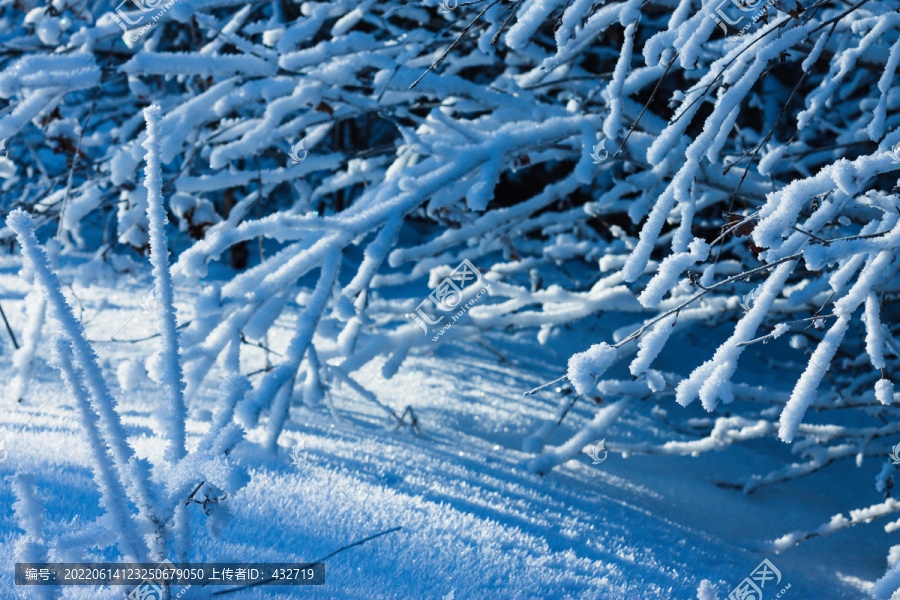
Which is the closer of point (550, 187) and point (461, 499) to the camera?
point (461, 499)

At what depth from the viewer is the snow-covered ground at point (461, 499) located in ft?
4.45

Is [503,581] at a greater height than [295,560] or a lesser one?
lesser

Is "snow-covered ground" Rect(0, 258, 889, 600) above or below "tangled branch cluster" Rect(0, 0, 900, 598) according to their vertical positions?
below

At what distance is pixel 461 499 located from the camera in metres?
1.82

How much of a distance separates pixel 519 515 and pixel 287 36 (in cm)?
182

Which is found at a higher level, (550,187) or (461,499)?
(550,187)

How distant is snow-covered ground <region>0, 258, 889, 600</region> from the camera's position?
136 centimetres

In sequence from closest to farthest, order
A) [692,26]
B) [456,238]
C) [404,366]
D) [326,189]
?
[692,26]
[456,238]
[326,189]
[404,366]

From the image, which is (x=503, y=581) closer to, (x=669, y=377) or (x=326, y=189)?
(x=669, y=377)

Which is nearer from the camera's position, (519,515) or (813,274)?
(519,515)

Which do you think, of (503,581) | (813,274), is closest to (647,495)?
(813,274)

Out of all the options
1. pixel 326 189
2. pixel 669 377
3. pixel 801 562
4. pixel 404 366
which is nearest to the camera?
pixel 801 562

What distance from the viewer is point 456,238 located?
2344 mm

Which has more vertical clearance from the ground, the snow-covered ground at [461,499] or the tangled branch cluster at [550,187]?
the tangled branch cluster at [550,187]
